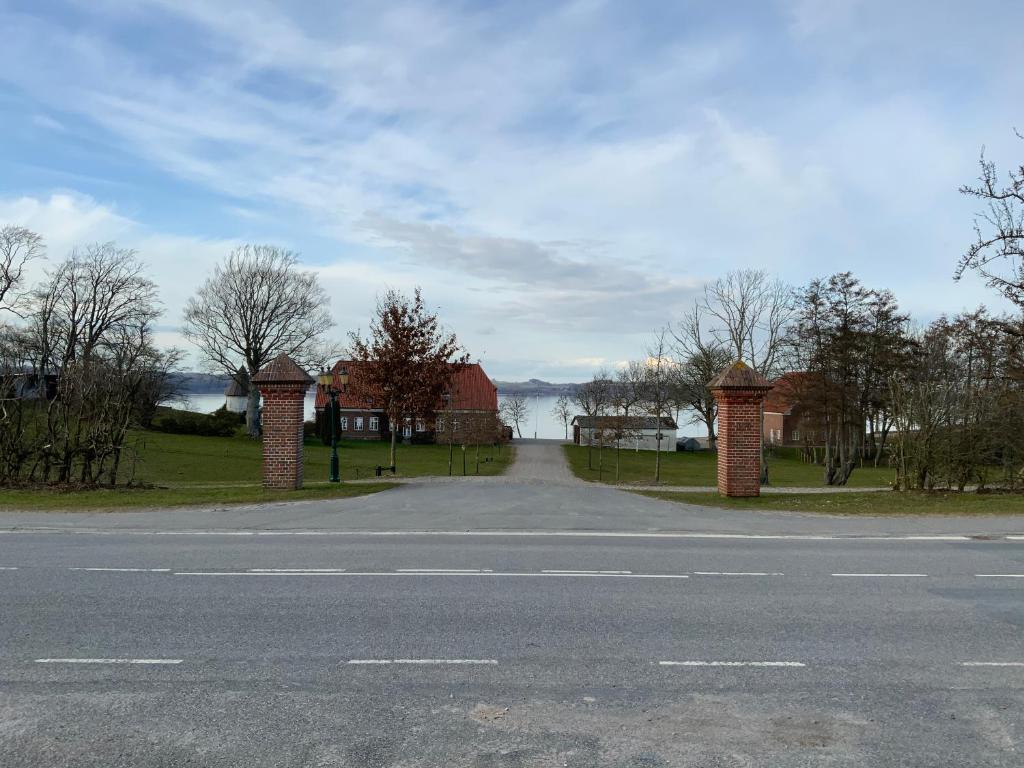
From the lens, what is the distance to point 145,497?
17.2 m

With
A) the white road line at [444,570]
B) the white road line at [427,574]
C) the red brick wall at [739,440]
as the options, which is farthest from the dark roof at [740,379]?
the white road line at [444,570]

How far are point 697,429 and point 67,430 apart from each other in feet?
373

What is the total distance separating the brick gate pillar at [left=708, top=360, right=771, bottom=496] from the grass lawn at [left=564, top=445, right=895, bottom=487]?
2019 cm

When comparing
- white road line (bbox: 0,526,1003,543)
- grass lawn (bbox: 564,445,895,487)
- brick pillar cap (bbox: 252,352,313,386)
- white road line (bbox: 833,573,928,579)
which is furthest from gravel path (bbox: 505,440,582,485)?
white road line (bbox: 833,573,928,579)

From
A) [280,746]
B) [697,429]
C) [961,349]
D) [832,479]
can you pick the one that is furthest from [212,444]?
[697,429]

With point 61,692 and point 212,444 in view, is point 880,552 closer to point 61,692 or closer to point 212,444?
point 61,692

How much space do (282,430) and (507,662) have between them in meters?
13.6

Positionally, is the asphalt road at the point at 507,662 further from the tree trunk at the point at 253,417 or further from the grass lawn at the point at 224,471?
the tree trunk at the point at 253,417

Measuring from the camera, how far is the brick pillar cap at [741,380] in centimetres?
1742

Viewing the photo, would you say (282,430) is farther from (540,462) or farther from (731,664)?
(540,462)

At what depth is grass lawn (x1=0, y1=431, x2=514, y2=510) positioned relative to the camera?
661 inches

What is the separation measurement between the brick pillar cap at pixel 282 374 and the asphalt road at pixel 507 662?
8.34 meters

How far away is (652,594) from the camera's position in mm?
8180

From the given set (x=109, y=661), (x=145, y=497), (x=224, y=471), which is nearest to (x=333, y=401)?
(x=145, y=497)
